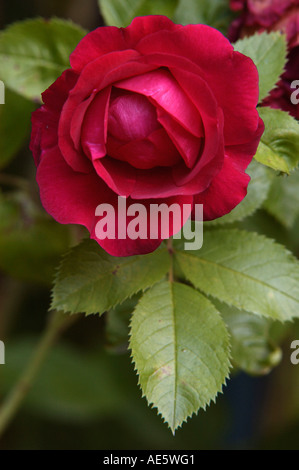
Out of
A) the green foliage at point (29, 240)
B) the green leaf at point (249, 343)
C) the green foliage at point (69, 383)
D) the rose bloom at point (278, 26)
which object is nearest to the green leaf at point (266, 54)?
the rose bloom at point (278, 26)

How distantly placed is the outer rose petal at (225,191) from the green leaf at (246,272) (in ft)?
0.43

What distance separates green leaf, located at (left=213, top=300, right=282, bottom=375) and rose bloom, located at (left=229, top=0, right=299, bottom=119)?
0.26 m

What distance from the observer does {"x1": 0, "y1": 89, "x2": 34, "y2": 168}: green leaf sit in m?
0.78

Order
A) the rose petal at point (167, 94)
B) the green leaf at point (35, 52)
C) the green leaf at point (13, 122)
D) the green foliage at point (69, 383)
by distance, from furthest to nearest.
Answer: the green foliage at point (69, 383) < the green leaf at point (13, 122) < the green leaf at point (35, 52) < the rose petal at point (167, 94)

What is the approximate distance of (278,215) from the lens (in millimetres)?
719

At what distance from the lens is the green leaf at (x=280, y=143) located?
0.48m

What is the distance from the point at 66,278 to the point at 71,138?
164 millimetres

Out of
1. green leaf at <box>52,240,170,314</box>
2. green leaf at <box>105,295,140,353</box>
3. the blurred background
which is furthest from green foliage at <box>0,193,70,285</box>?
green leaf at <box>52,240,170,314</box>

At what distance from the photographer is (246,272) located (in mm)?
573

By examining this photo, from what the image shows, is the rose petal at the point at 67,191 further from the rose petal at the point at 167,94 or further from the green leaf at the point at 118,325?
the green leaf at the point at 118,325

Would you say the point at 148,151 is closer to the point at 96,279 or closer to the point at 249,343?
the point at 96,279

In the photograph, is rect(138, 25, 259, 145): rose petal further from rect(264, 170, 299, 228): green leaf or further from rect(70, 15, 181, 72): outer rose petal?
rect(264, 170, 299, 228): green leaf

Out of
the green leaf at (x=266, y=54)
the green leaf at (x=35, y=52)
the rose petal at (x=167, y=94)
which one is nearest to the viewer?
the rose petal at (x=167, y=94)
